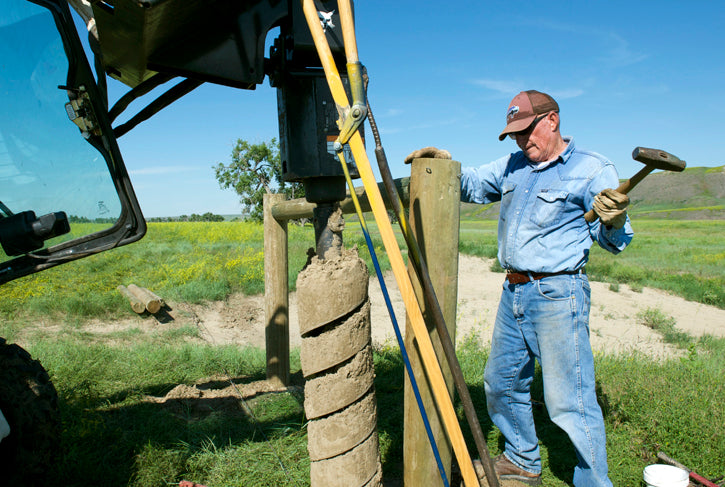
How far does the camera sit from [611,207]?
190cm

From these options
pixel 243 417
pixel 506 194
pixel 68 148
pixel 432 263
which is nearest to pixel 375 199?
pixel 432 263

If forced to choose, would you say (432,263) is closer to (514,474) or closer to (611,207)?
(611,207)

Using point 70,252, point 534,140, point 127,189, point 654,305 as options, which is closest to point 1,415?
point 70,252

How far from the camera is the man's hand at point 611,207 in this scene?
6.10 ft

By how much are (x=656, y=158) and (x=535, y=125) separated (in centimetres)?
72

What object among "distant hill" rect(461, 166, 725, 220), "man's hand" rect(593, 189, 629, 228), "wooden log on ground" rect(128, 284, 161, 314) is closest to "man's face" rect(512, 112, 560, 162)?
"man's hand" rect(593, 189, 629, 228)

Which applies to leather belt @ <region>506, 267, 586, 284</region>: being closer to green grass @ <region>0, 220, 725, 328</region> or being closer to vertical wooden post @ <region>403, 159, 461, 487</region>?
vertical wooden post @ <region>403, 159, 461, 487</region>

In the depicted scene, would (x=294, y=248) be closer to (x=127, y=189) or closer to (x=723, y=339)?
(x=723, y=339)

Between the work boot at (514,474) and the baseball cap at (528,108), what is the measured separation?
6.05 ft

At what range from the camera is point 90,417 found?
2.97 meters

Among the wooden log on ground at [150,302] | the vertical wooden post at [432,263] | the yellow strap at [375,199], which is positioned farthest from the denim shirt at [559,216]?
the wooden log on ground at [150,302]

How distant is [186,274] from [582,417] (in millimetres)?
8974

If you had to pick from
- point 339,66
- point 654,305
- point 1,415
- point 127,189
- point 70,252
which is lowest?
point 654,305

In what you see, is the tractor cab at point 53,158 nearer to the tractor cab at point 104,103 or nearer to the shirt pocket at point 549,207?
the tractor cab at point 104,103
